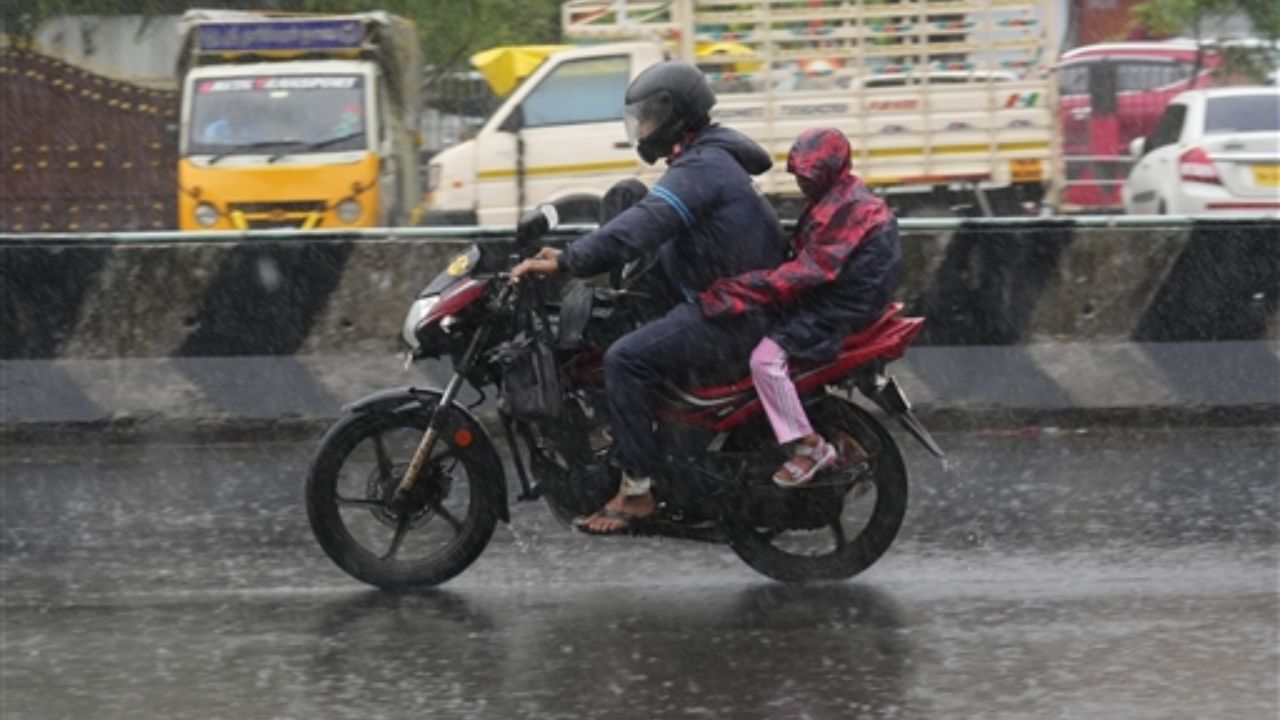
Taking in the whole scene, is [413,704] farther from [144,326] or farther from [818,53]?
[818,53]

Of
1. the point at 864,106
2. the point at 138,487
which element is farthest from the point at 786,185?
the point at 138,487

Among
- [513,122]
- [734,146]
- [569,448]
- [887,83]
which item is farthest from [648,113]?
[887,83]

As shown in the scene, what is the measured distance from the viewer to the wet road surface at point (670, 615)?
5.79m

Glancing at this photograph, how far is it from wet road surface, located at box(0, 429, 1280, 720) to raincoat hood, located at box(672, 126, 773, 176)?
1365 mm

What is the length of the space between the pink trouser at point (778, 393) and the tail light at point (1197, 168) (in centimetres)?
1378

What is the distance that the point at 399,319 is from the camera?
10.5m

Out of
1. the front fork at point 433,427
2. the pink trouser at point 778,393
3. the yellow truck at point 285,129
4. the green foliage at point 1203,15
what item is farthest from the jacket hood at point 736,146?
the green foliage at point 1203,15

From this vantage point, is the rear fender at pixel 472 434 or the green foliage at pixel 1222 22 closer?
the rear fender at pixel 472 434

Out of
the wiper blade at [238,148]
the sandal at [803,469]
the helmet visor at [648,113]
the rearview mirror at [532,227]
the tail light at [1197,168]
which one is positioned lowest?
the tail light at [1197,168]

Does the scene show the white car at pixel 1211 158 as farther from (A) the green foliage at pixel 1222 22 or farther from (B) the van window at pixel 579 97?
(A) the green foliage at pixel 1222 22

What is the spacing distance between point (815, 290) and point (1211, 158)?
45.4ft

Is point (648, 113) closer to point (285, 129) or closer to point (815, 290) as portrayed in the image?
point (815, 290)

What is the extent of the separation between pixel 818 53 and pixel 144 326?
11106 mm

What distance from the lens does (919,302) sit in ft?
34.0
